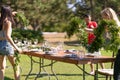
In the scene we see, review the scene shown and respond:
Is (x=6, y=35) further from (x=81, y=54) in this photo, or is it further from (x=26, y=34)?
(x=26, y=34)

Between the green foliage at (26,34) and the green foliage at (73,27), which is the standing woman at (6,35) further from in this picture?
the green foliage at (26,34)

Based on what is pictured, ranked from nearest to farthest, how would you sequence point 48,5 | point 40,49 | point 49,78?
point 40,49 < point 49,78 < point 48,5

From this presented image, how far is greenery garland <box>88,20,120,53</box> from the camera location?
21.0 feet

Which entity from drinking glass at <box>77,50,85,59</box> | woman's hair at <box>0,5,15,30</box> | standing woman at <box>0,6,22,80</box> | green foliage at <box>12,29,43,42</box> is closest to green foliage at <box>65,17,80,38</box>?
drinking glass at <box>77,50,85,59</box>

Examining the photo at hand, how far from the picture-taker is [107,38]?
21.8 feet

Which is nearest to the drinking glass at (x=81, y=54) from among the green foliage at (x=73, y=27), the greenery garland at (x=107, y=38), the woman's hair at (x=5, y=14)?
the greenery garland at (x=107, y=38)

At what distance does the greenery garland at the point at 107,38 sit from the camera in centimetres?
641

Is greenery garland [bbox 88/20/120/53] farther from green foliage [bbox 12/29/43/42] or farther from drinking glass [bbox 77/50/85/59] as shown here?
green foliage [bbox 12/29/43/42]

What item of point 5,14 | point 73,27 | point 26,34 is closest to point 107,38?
point 73,27

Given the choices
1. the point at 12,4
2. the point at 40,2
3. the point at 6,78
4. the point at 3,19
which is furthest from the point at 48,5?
the point at 3,19

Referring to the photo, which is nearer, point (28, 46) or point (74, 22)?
point (74, 22)

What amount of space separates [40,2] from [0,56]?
2957cm

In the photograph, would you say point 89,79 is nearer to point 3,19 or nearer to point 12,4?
point 3,19

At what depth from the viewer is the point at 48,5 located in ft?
125
